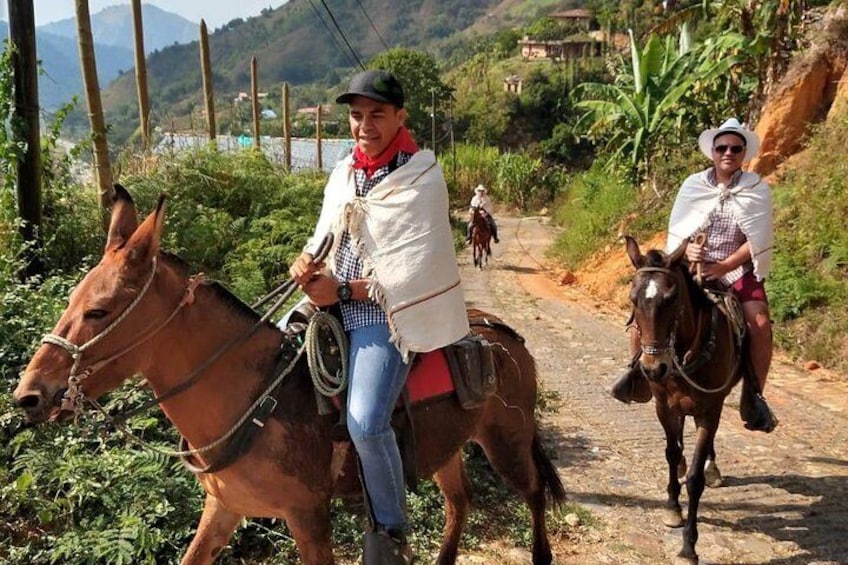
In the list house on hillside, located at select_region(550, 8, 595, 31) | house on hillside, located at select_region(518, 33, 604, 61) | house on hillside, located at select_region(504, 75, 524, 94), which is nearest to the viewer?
house on hillside, located at select_region(504, 75, 524, 94)

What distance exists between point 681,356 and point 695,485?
859mm

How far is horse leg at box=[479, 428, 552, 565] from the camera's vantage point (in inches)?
159

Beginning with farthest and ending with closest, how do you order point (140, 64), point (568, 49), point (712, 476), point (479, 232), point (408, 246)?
point (568, 49)
point (479, 232)
point (140, 64)
point (712, 476)
point (408, 246)

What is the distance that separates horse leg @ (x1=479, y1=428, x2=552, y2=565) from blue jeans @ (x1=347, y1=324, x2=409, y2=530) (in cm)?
117

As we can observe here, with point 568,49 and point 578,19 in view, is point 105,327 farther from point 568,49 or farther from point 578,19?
point 578,19

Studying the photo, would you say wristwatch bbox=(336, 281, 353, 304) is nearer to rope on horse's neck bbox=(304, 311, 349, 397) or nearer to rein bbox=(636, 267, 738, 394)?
rope on horse's neck bbox=(304, 311, 349, 397)

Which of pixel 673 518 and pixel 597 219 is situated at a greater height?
pixel 673 518

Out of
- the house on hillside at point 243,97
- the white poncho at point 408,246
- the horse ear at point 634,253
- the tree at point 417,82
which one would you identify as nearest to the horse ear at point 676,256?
the horse ear at point 634,253

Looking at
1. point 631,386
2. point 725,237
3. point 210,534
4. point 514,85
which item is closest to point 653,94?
point 725,237

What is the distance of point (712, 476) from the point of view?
5.59m

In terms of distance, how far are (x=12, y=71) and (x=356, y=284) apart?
4545mm

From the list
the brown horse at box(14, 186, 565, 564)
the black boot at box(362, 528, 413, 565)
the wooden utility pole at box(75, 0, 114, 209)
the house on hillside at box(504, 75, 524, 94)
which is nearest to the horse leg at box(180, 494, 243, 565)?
the brown horse at box(14, 186, 565, 564)

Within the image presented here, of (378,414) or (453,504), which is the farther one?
(453,504)

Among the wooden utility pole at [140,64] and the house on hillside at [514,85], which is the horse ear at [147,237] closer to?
the wooden utility pole at [140,64]
